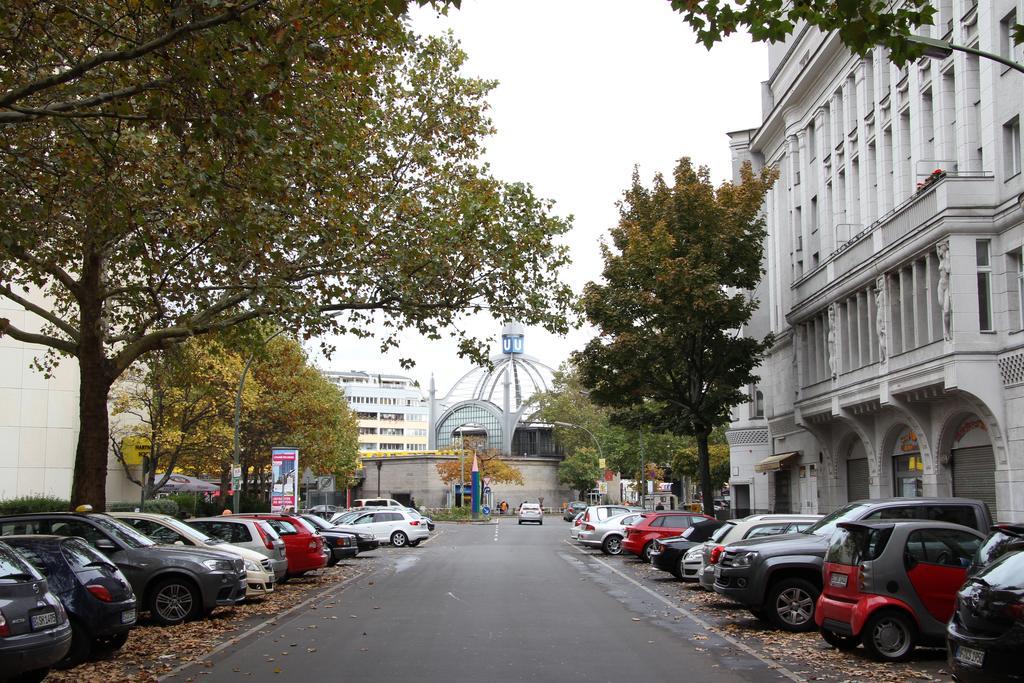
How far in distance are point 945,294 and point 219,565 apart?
16.7m

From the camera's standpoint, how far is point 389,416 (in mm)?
153375

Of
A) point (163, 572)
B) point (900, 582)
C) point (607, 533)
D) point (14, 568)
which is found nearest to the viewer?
point (14, 568)

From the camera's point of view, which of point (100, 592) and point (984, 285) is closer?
point (100, 592)

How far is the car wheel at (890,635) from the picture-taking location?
11344 mm

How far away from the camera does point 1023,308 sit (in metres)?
21.6

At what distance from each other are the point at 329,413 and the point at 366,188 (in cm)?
2754

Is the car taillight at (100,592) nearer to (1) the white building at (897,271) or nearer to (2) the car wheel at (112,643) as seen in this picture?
(2) the car wheel at (112,643)

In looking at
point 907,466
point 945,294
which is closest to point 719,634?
point 945,294

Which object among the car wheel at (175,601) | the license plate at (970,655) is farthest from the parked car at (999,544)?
the car wheel at (175,601)

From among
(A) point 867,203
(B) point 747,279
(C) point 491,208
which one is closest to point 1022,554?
(C) point 491,208

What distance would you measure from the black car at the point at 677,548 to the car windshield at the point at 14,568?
15870 mm

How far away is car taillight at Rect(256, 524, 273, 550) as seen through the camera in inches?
788

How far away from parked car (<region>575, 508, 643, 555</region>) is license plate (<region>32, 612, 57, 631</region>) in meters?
25.7

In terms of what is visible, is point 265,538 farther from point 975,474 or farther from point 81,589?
point 975,474
